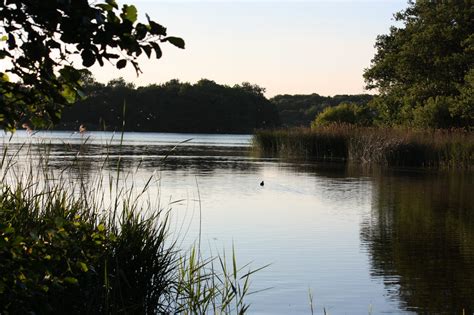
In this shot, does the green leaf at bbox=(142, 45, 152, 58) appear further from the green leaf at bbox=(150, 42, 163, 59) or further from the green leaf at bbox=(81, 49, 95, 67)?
the green leaf at bbox=(81, 49, 95, 67)

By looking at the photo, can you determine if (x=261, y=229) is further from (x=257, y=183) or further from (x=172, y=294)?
(x=257, y=183)

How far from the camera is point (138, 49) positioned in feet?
8.59

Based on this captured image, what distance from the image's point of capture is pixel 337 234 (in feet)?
38.9

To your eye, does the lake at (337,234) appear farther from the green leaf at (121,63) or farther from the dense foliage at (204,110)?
the dense foliage at (204,110)

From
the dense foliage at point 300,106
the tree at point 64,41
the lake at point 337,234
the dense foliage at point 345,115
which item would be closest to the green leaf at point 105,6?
the tree at point 64,41

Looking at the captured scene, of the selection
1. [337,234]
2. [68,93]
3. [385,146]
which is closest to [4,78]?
[68,93]

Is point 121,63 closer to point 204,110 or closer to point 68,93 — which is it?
point 68,93

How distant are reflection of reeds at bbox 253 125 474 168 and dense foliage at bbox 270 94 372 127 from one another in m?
52.3

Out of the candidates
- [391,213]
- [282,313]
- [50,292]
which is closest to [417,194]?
[391,213]

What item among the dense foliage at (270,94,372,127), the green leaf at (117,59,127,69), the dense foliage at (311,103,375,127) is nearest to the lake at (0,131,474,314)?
the green leaf at (117,59,127,69)

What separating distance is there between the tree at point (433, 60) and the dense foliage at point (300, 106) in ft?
150

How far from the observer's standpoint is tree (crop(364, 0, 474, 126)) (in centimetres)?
3684

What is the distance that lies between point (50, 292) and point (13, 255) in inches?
65.5

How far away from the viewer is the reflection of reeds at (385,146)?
28625 millimetres
